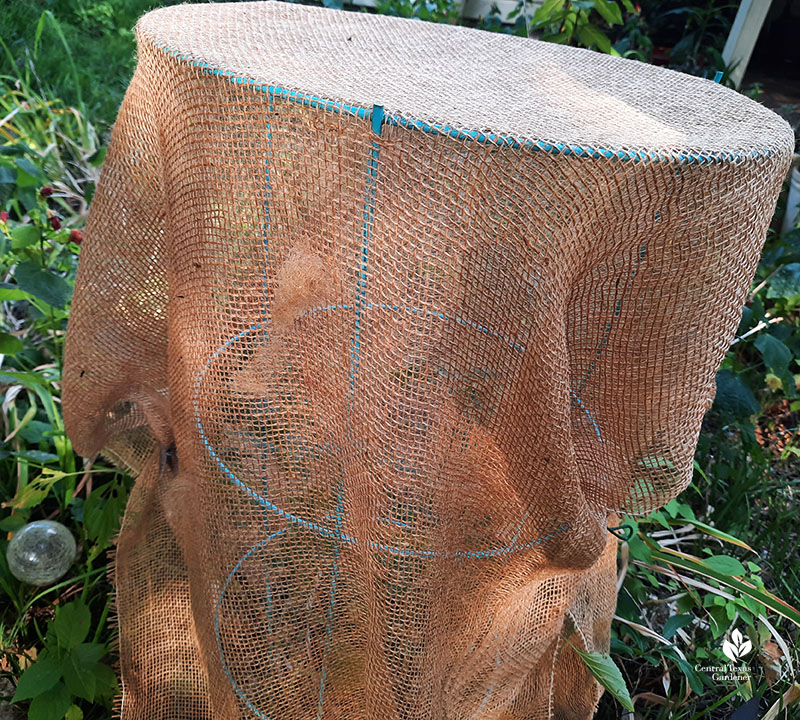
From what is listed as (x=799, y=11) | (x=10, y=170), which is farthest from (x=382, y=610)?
(x=799, y=11)

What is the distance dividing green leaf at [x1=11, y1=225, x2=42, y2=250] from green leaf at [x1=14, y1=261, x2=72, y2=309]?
0.04 metres

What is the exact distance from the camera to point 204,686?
1.13 metres

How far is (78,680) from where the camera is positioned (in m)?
1.07

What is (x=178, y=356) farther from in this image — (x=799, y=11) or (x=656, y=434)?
(x=799, y=11)

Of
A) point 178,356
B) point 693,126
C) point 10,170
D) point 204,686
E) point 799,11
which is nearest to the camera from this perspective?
point 693,126

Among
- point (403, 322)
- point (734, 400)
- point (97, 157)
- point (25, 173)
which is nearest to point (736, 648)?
point (734, 400)

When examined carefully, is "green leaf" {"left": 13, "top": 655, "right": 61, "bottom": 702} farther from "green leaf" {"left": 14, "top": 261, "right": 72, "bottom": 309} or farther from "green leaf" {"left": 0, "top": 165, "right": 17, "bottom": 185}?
"green leaf" {"left": 0, "top": 165, "right": 17, "bottom": 185}

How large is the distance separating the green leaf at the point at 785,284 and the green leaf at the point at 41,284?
1628mm

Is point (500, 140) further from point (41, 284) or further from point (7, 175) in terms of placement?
point (7, 175)

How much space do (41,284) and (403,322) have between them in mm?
901

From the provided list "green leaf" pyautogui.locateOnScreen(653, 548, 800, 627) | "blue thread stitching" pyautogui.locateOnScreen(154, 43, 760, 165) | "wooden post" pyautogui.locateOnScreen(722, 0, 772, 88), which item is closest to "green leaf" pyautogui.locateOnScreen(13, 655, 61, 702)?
"blue thread stitching" pyautogui.locateOnScreen(154, 43, 760, 165)

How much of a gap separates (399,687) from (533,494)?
0.27m

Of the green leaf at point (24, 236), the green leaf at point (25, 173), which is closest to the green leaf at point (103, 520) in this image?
the green leaf at point (24, 236)

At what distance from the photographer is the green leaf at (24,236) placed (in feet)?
4.21
